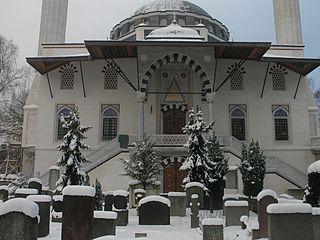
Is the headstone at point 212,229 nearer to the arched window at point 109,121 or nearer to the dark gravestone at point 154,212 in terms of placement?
the dark gravestone at point 154,212

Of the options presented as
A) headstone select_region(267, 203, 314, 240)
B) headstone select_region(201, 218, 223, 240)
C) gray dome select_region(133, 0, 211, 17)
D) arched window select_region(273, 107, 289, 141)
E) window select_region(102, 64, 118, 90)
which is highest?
gray dome select_region(133, 0, 211, 17)

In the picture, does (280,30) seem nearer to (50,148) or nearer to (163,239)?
(50,148)

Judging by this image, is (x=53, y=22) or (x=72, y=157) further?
(x=53, y=22)

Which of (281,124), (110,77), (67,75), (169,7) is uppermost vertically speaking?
(169,7)

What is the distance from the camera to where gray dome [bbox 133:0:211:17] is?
30141 mm

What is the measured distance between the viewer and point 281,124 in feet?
74.2

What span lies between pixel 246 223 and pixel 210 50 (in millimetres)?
13376

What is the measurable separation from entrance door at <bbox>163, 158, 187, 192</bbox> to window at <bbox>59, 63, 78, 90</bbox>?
25.8ft

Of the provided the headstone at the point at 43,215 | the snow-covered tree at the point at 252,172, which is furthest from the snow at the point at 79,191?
the snow-covered tree at the point at 252,172

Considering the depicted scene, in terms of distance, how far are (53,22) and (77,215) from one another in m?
23.1

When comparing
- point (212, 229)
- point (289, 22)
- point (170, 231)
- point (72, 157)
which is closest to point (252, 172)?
point (170, 231)

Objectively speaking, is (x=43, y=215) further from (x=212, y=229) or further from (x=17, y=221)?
(x=212, y=229)

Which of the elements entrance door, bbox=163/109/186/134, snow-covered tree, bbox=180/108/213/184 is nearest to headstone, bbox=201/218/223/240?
snow-covered tree, bbox=180/108/213/184

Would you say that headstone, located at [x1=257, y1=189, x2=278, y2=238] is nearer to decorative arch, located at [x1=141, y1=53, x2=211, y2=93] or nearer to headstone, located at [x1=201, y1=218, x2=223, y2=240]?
headstone, located at [x1=201, y1=218, x2=223, y2=240]
